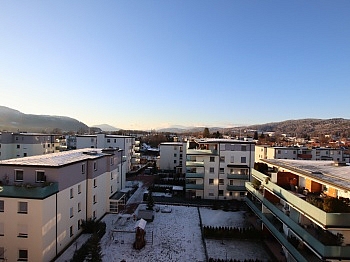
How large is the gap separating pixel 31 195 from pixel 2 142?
159 ft

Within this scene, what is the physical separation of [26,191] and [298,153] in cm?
5829

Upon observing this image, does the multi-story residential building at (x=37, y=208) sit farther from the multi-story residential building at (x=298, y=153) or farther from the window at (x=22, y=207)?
the multi-story residential building at (x=298, y=153)

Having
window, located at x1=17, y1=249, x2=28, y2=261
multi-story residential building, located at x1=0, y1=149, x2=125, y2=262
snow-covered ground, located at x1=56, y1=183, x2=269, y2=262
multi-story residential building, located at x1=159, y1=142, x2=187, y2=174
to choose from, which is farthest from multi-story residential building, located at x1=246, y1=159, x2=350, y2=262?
multi-story residential building, located at x1=159, y1=142, x2=187, y2=174

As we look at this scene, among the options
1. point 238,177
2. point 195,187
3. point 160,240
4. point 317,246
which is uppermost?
point 317,246

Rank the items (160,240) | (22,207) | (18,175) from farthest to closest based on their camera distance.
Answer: (160,240), (18,175), (22,207)

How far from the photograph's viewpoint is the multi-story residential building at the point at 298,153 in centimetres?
5969

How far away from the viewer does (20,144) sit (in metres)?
61.3

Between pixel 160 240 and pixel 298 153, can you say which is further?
pixel 298 153

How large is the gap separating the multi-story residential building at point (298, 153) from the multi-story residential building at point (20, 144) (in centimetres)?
5641

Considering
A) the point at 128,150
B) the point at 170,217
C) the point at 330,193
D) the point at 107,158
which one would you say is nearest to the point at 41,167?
the point at 107,158

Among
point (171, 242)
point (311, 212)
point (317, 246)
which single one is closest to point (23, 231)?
point (171, 242)

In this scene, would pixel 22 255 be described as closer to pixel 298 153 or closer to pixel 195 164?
pixel 195 164

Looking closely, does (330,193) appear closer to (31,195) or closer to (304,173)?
(304,173)

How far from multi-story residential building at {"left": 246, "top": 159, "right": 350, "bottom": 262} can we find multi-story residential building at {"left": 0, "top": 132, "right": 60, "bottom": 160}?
55831 mm
